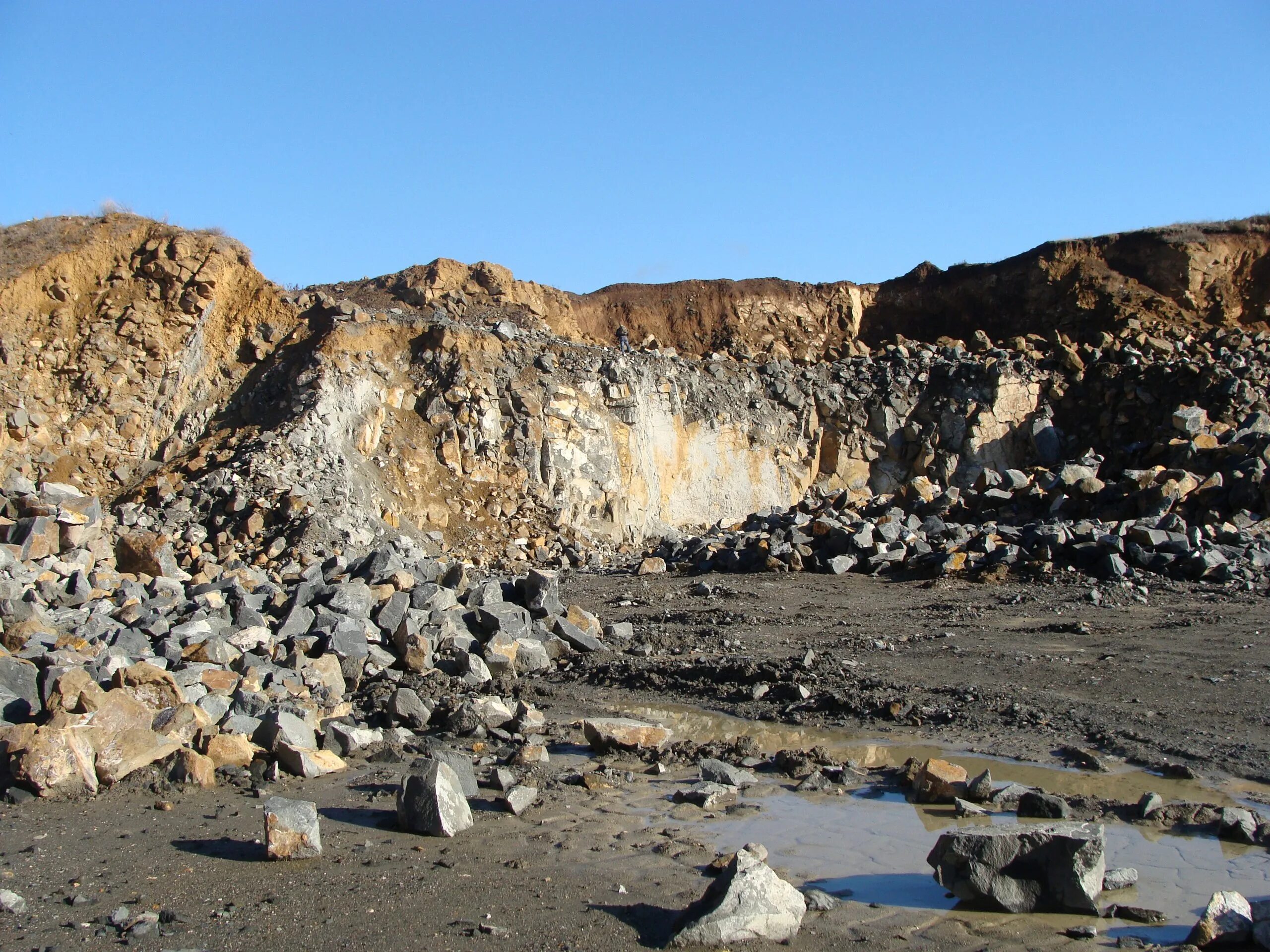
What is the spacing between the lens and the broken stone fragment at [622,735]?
6598 millimetres

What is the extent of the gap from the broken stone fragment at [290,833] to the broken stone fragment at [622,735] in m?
2.34

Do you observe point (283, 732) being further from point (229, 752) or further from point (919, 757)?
point (919, 757)

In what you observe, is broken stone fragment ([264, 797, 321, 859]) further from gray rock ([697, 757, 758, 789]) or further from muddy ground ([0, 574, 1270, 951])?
gray rock ([697, 757, 758, 789])

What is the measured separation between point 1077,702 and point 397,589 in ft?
22.1

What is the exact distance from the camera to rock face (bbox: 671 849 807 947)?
3637 millimetres

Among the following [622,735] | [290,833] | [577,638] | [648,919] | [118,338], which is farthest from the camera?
[118,338]

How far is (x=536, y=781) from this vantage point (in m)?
5.87

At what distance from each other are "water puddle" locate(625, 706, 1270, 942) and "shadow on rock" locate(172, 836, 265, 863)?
85.1 inches

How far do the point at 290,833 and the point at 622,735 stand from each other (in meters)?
2.57

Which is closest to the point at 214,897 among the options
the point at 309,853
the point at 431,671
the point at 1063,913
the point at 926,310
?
the point at 309,853

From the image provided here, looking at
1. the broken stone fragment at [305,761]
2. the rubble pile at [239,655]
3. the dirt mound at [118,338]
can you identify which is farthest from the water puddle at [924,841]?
the dirt mound at [118,338]

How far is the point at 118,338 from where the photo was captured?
56.9 feet

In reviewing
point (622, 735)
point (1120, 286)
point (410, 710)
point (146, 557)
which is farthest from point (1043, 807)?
point (1120, 286)

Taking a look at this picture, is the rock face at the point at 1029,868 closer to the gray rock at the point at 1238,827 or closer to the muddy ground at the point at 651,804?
the muddy ground at the point at 651,804
